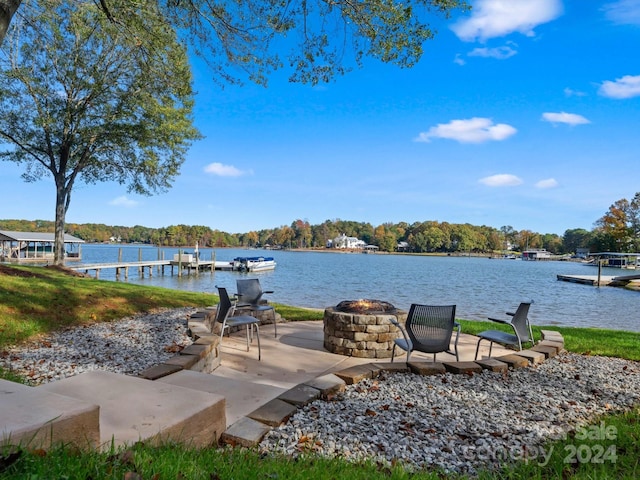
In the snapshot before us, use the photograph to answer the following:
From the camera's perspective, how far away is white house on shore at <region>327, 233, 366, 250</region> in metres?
135

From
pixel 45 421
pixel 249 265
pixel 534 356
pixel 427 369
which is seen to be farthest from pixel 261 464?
pixel 249 265

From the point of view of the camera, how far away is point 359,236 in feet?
493

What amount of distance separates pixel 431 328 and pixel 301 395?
2157mm

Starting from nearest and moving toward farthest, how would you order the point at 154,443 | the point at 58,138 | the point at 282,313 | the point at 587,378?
the point at 154,443, the point at 587,378, the point at 282,313, the point at 58,138

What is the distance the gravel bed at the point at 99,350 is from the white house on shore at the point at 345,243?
128 meters

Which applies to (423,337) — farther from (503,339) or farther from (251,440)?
(251,440)

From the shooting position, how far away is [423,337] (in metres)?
4.89

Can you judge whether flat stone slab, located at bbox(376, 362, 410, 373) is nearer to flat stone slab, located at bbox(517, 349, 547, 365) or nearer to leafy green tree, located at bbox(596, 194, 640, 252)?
flat stone slab, located at bbox(517, 349, 547, 365)

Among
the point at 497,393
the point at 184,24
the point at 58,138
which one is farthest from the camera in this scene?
the point at 58,138

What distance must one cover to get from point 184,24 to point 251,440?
6.76 m

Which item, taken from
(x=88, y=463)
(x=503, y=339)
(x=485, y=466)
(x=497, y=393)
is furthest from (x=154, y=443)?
(x=503, y=339)

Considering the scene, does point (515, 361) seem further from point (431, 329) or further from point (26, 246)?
point (26, 246)

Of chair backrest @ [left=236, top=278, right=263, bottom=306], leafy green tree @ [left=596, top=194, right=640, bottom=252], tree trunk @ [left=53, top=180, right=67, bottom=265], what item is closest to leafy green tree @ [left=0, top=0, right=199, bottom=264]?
tree trunk @ [left=53, top=180, right=67, bottom=265]

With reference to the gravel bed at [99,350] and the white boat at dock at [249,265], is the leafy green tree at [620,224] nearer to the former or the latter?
the white boat at dock at [249,265]
